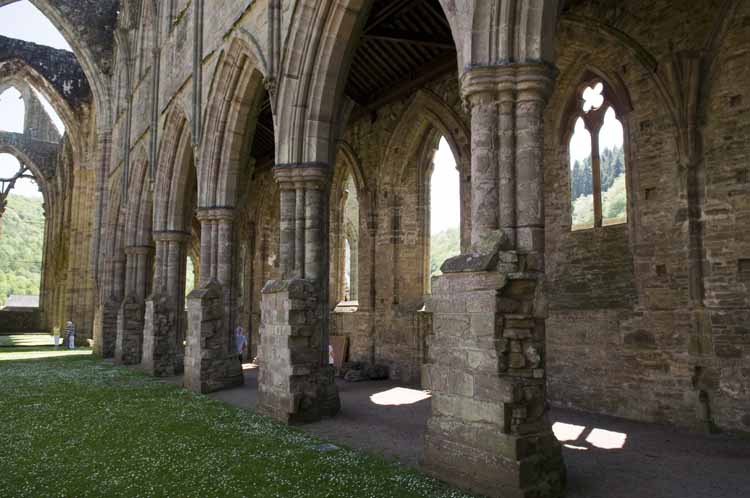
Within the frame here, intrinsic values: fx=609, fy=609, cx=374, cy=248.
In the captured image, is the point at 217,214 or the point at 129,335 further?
the point at 129,335

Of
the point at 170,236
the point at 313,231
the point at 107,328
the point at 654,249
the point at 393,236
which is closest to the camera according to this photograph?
the point at 654,249

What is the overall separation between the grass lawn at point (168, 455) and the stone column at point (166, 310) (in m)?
3.36

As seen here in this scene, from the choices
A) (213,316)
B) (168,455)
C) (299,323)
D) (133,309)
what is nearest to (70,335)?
(133,309)

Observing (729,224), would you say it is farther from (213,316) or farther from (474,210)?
(213,316)

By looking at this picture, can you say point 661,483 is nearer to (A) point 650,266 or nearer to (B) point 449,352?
(B) point 449,352

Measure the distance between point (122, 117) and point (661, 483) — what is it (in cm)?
2007

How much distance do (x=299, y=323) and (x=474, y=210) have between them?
3582mm

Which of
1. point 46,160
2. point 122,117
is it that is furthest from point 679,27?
point 46,160

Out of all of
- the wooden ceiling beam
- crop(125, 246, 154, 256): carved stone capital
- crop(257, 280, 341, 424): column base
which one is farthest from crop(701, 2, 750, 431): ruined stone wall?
crop(125, 246, 154, 256): carved stone capital

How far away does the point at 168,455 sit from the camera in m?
6.08

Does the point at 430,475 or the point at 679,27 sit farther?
the point at 679,27

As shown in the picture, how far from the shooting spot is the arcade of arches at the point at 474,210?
5012 mm

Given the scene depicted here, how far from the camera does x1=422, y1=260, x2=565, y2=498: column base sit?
460 centimetres

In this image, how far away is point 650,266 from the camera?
838 cm
